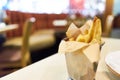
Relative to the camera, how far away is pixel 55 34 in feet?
12.1

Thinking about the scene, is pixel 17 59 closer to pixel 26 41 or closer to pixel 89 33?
pixel 26 41

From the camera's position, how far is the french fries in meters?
0.64

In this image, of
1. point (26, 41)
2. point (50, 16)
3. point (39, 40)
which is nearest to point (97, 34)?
point (26, 41)

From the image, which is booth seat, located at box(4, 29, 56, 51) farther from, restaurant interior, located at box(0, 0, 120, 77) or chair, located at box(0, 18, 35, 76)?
chair, located at box(0, 18, 35, 76)

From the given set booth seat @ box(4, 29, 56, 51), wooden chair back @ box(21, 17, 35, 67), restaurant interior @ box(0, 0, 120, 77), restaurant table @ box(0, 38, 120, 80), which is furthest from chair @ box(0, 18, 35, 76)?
restaurant table @ box(0, 38, 120, 80)

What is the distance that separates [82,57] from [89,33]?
87mm

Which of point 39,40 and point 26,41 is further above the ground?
point 26,41

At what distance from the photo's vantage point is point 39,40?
3357 millimetres

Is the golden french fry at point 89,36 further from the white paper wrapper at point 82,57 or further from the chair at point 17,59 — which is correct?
the chair at point 17,59

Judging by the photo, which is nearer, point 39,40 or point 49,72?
point 49,72

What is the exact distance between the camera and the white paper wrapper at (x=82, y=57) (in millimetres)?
605

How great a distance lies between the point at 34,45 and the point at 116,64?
8.44 ft

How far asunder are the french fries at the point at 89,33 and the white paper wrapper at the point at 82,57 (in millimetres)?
31

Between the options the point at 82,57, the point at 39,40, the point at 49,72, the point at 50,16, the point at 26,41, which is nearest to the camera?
the point at 82,57
